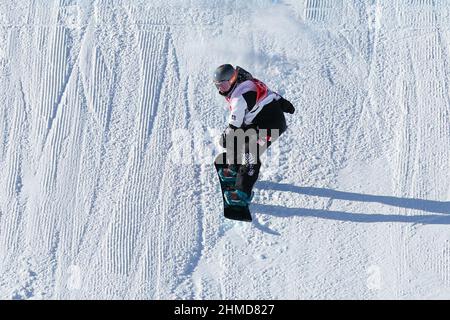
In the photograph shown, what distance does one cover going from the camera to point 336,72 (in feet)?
26.8

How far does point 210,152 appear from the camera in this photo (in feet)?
25.3

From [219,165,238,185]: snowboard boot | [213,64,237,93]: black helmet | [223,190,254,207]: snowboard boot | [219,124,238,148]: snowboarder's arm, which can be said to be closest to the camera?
[213,64,237,93]: black helmet

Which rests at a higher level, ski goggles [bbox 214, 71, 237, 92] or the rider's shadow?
ski goggles [bbox 214, 71, 237, 92]

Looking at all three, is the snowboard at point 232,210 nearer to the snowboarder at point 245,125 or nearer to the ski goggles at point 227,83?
the snowboarder at point 245,125

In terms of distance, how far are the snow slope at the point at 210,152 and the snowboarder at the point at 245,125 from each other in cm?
30

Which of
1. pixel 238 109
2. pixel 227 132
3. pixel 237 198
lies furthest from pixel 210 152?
pixel 238 109

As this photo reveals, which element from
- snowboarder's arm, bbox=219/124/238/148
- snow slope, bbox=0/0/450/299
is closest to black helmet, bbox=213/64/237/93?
snowboarder's arm, bbox=219/124/238/148

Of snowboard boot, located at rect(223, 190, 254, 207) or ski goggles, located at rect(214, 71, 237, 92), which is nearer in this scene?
ski goggles, located at rect(214, 71, 237, 92)

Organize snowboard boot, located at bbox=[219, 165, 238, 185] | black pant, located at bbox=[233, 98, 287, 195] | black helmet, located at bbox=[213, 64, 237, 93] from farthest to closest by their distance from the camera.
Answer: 1. snowboard boot, located at bbox=[219, 165, 238, 185]
2. black pant, located at bbox=[233, 98, 287, 195]
3. black helmet, located at bbox=[213, 64, 237, 93]

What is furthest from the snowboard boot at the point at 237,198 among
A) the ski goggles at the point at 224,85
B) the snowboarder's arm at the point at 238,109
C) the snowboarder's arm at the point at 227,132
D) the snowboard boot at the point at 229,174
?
the ski goggles at the point at 224,85

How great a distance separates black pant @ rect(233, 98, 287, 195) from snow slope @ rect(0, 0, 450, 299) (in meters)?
0.38

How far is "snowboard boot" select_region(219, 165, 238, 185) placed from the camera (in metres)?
7.36

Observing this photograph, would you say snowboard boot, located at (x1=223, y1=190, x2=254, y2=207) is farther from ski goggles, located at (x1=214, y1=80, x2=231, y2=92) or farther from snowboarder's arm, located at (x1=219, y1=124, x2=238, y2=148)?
ski goggles, located at (x1=214, y1=80, x2=231, y2=92)

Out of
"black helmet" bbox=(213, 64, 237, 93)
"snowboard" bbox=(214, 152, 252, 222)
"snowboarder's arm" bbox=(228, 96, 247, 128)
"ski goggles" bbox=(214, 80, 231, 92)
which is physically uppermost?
"black helmet" bbox=(213, 64, 237, 93)
